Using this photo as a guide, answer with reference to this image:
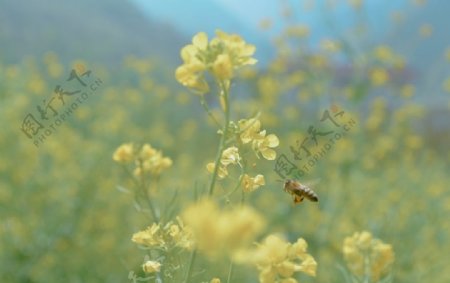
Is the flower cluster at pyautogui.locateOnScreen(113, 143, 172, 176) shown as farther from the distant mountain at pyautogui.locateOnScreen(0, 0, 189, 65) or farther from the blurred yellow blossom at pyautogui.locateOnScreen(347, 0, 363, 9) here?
the distant mountain at pyautogui.locateOnScreen(0, 0, 189, 65)

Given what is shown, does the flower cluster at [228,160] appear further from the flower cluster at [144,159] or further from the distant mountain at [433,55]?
the distant mountain at [433,55]

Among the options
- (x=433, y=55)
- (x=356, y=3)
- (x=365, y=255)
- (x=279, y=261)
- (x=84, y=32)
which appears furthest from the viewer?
(x=433, y=55)

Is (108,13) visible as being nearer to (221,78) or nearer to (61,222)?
(61,222)

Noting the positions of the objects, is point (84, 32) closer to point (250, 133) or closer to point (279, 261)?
point (250, 133)

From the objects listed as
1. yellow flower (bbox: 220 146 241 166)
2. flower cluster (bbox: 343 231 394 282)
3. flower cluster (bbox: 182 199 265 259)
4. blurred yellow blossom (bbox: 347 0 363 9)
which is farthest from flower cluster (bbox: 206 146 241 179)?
blurred yellow blossom (bbox: 347 0 363 9)
